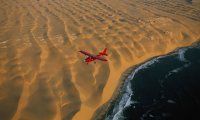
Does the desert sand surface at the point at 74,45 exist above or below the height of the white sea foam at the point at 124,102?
above

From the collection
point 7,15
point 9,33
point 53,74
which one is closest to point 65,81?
point 53,74

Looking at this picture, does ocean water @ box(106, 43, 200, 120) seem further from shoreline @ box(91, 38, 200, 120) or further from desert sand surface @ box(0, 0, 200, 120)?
desert sand surface @ box(0, 0, 200, 120)

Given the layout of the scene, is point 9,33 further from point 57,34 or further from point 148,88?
point 148,88

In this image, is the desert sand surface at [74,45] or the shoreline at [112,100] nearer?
the shoreline at [112,100]

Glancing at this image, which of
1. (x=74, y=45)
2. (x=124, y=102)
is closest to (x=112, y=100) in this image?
(x=124, y=102)

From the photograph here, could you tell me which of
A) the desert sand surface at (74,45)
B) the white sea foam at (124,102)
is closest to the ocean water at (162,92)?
the white sea foam at (124,102)

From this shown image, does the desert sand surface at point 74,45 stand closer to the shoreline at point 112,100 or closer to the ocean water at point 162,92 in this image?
the shoreline at point 112,100
